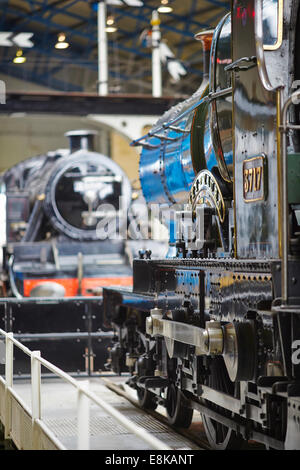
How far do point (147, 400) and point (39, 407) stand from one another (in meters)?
3.15

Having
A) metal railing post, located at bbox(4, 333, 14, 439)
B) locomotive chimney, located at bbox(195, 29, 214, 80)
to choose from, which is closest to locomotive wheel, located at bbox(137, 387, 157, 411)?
metal railing post, located at bbox(4, 333, 14, 439)

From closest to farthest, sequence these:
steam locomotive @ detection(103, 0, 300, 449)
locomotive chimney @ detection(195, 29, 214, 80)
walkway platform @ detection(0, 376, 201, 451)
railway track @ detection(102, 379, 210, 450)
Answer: steam locomotive @ detection(103, 0, 300, 449) < walkway platform @ detection(0, 376, 201, 451) < railway track @ detection(102, 379, 210, 450) < locomotive chimney @ detection(195, 29, 214, 80)

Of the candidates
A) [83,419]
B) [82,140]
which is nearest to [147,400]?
[83,419]

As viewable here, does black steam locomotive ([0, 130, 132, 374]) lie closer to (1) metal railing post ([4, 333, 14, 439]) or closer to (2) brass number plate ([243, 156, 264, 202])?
(1) metal railing post ([4, 333, 14, 439])

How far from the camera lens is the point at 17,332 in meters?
11.3

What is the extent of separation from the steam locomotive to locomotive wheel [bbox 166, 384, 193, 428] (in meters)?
0.01

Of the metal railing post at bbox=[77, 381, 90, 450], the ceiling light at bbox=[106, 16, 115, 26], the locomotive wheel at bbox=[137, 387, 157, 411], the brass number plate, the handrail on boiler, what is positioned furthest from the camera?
the ceiling light at bbox=[106, 16, 115, 26]

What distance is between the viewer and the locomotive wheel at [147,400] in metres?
9.09

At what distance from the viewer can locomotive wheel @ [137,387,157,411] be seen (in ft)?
29.8

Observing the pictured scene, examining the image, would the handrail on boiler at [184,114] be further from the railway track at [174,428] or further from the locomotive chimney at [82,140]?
the locomotive chimney at [82,140]

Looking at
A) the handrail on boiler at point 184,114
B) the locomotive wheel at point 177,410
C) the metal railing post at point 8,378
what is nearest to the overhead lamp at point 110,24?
the handrail on boiler at point 184,114

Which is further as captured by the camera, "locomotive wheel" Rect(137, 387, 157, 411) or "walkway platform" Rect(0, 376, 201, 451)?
"locomotive wheel" Rect(137, 387, 157, 411)

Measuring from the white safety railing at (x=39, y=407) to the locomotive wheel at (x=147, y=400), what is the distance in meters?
1.66

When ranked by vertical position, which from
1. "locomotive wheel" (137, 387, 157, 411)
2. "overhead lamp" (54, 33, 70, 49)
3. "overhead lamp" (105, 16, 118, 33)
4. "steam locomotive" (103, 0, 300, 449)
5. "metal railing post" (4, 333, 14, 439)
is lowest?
"locomotive wheel" (137, 387, 157, 411)
